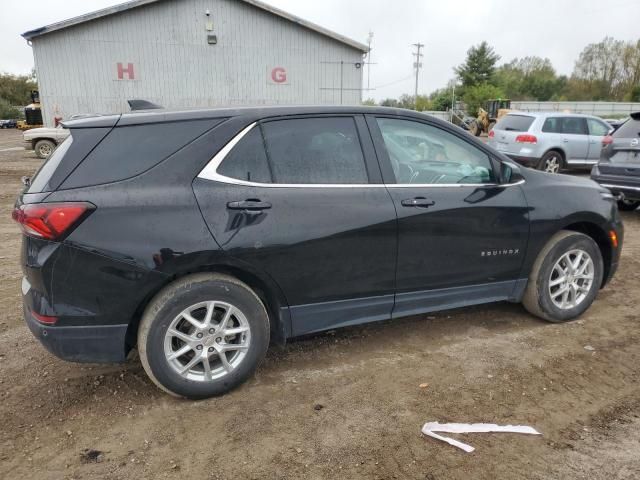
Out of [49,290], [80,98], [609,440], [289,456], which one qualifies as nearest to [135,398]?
[49,290]

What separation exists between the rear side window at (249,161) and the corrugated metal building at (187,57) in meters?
18.7

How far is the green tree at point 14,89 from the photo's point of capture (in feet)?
211

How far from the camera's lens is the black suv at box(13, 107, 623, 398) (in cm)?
273

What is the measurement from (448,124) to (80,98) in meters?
21.3

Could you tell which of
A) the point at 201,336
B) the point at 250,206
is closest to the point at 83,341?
the point at 201,336

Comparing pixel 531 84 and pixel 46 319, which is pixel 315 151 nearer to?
pixel 46 319

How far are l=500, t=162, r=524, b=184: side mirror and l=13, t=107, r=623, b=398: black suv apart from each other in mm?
11

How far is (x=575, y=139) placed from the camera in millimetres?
12906

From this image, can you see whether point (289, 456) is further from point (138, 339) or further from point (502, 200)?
point (502, 200)

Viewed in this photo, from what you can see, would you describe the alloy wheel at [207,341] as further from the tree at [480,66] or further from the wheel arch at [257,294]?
the tree at [480,66]

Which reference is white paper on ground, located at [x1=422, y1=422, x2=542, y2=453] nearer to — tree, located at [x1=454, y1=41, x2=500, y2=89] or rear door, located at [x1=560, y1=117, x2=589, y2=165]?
rear door, located at [x1=560, y1=117, x2=589, y2=165]

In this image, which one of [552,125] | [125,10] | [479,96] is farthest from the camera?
[479,96]

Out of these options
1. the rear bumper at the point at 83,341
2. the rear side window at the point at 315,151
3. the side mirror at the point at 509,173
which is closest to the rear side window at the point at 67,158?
the rear bumper at the point at 83,341

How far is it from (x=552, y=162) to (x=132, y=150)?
1213 cm
